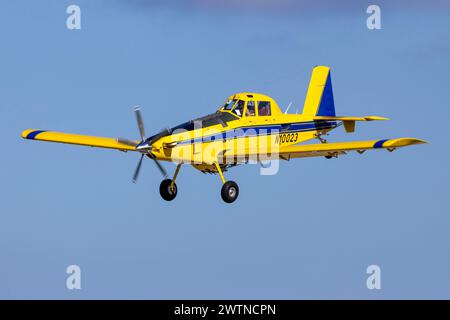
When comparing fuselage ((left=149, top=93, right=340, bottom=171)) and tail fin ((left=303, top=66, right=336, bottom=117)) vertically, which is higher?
tail fin ((left=303, top=66, right=336, bottom=117))

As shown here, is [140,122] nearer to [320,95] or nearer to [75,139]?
[75,139]

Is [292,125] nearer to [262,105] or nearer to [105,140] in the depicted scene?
[262,105]

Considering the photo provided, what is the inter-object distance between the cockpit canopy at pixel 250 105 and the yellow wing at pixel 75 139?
4135mm

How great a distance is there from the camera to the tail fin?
47.6 m

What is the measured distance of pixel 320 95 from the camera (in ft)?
158

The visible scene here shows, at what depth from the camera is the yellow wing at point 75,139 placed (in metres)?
40.5

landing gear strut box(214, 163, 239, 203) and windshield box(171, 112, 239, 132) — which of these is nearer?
landing gear strut box(214, 163, 239, 203)

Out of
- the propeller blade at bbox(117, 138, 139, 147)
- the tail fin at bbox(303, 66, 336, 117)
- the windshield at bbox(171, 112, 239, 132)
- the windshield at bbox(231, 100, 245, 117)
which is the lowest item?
the propeller blade at bbox(117, 138, 139, 147)

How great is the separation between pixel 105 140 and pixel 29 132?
3347 mm

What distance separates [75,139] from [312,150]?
8.47 metres

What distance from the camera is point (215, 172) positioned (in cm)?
4150

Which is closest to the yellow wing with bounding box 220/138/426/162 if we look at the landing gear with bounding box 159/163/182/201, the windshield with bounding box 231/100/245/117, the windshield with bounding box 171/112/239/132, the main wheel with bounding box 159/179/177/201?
the windshield with bounding box 171/112/239/132

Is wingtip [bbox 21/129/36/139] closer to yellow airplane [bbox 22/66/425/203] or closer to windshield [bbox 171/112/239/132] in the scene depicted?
yellow airplane [bbox 22/66/425/203]

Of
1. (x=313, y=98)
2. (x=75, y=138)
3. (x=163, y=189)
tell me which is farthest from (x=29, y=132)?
(x=313, y=98)
